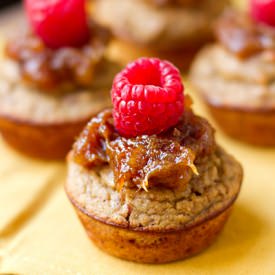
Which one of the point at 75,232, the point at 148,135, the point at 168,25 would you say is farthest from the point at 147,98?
the point at 168,25

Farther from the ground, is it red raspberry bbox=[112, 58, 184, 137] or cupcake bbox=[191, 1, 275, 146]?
red raspberry bbox=[112, 58, 184, 137]

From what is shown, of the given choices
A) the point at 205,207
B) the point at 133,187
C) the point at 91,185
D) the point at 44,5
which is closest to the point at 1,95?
the point at 44,5

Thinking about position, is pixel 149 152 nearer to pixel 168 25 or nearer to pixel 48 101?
pixel 48 101

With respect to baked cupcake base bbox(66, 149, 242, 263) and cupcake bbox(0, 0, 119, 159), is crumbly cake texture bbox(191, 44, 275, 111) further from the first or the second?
baked cupcake base bbox(66, 149, 242, 263)

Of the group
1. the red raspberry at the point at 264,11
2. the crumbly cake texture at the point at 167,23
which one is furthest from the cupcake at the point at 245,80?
the crumbly cake texture at the point at 167,23

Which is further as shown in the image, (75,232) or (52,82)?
(52,82)

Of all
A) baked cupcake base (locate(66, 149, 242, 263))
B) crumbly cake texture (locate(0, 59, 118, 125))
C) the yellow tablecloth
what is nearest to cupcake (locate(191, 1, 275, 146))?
the yellow tablecloth

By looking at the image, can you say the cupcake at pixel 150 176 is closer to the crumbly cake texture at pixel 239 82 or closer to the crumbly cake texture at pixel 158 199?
the crumbly cake texture at pixel 158 199
